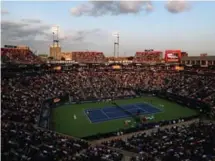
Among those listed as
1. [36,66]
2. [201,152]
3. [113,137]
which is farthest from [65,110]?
[201,152]

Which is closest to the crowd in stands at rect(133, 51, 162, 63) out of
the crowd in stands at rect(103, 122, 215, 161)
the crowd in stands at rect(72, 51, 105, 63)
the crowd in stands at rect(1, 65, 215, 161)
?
the crowd in stands at rect(72, 51, 105, 63)

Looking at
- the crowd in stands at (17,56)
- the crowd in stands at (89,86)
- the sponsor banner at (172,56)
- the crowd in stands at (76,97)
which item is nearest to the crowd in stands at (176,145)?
the crowd in stands at (76,97)

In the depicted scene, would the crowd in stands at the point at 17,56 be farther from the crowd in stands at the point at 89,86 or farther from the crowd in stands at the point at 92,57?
the crowd in stands at the point at 92,57

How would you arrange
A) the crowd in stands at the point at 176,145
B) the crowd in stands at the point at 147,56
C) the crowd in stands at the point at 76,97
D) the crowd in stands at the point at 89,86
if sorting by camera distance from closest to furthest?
1. the crowd in stands at the point at 176,145
2. the crowd in stands at the point at 76,97
3. the crowd in stands at the point at 89,86
4. the crowd in stands at the point at 147,56

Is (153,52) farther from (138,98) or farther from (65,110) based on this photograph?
(65,110)


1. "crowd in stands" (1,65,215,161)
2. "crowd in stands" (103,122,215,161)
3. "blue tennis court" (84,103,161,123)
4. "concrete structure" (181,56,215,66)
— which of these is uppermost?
"concrete structure" (181,56,215,66)

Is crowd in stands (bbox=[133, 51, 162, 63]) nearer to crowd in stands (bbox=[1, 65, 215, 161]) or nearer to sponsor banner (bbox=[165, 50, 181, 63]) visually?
sponsor banner (bbox=[165, 50, 181, 63])
